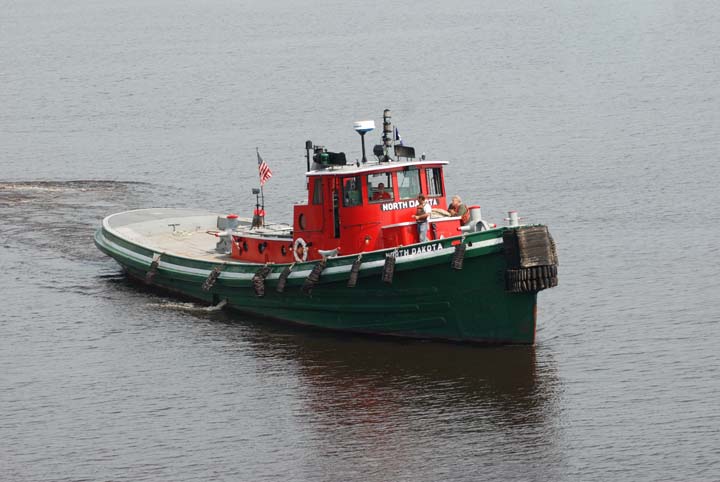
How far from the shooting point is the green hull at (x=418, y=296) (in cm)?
2344

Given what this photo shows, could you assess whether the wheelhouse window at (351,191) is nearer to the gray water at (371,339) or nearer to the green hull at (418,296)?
the green hull at (418,296)

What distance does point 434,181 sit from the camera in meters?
25.9

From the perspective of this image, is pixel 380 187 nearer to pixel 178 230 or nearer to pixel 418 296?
pixel 418 296

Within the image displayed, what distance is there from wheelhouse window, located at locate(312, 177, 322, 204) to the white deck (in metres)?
1.82

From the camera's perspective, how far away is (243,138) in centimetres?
5516

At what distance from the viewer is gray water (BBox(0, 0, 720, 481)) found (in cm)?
2008

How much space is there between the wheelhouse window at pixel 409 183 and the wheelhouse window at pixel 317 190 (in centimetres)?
174

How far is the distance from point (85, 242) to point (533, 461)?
20995 mm

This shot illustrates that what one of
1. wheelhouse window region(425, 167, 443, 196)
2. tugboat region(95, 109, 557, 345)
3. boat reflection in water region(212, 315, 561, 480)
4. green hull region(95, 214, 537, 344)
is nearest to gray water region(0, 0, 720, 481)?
boat reflection in water region(212, 315, 561, 480)

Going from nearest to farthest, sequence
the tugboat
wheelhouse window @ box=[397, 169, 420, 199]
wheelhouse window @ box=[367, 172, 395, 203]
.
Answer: the tugboat, wheelhouse window @ box=[367, 172, 395, 203], wheelhouse window @ box=[397, 169, 420, 199]

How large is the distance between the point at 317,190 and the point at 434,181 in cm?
259

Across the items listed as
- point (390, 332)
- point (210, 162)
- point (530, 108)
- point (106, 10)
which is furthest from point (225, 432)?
point (106, 10)

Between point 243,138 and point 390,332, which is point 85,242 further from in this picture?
point 243,138

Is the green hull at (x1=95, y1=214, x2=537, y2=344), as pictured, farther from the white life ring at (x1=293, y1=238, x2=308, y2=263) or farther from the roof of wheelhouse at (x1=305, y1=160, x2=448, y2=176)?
the roof of wheelhouse at (x1=305, y1=160, x2=448, y2=176)
